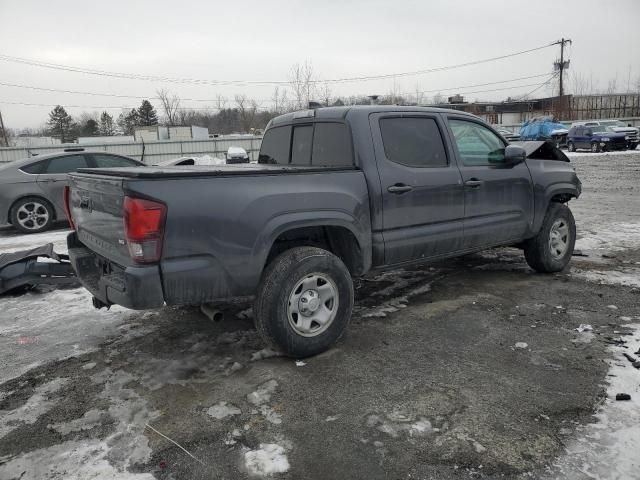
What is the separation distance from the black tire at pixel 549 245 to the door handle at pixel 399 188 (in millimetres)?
2249

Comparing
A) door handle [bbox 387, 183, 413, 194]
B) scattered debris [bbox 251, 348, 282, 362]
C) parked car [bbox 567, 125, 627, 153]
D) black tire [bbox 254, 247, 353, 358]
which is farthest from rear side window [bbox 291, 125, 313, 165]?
parked car [bbox 567, 125, 627, 153]

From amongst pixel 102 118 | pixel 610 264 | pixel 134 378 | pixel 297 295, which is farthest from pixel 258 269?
pixel 102 118

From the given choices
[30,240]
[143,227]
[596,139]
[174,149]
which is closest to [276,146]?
[143,227]

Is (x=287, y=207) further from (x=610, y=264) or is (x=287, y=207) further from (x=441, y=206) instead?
(x=610, y=264)

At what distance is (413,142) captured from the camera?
4.28 m

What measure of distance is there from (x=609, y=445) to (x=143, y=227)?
286 centimetres

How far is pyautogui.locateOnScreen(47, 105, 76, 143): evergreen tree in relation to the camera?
82600mm

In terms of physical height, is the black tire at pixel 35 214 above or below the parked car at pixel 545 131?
below

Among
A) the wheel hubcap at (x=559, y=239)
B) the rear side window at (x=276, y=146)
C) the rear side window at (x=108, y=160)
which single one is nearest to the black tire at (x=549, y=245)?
the wheel hubcap at (x=559, y=239)

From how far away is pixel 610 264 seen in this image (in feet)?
19.5

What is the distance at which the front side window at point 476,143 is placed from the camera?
183 inches

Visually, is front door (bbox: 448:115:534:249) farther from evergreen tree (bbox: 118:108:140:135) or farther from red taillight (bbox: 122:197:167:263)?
evergreen tree (bbox: 118:108:140:135)

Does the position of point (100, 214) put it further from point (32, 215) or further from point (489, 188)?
point (32, 215)

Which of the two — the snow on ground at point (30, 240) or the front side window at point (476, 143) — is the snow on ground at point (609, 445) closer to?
the front side window at point (476, 143)
